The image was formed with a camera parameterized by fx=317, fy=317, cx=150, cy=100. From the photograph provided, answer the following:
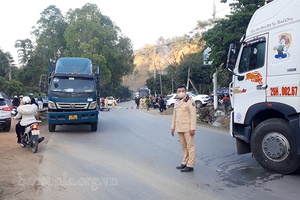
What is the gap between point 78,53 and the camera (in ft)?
159

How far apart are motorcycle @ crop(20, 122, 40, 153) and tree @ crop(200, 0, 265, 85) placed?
35.9 ft

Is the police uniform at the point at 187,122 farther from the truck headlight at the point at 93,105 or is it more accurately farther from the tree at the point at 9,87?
the tree at the point at 9,87

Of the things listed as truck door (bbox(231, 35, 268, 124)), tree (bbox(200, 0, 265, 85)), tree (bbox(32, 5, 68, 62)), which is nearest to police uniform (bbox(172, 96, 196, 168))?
truck door (bbox(231, 35, 268, 124))

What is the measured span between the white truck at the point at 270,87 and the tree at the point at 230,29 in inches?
375

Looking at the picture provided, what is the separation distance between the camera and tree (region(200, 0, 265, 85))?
1595 centimetres

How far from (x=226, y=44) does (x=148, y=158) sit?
10550 millimetres

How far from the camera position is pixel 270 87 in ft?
20.4

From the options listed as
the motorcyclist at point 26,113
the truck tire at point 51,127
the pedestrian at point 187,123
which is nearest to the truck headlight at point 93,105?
the truck tire at point 51,127

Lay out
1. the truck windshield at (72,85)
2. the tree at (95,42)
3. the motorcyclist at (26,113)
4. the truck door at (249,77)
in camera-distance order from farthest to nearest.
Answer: the tree at (95,42) → the truck windshield at (72,85) → the motorcyclist at (26,113) → the truck door at (249,77)

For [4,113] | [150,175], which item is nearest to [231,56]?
[150,175]

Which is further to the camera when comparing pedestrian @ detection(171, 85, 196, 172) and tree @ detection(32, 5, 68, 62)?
tree @ detection(32, 5, 68, 62)

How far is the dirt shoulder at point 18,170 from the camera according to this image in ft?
17.0

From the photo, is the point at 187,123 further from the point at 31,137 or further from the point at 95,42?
the point at 95,42

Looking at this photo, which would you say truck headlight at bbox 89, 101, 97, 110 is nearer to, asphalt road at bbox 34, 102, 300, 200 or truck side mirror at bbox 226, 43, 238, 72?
asphalt road at bbox 34, 102, 300, 200
